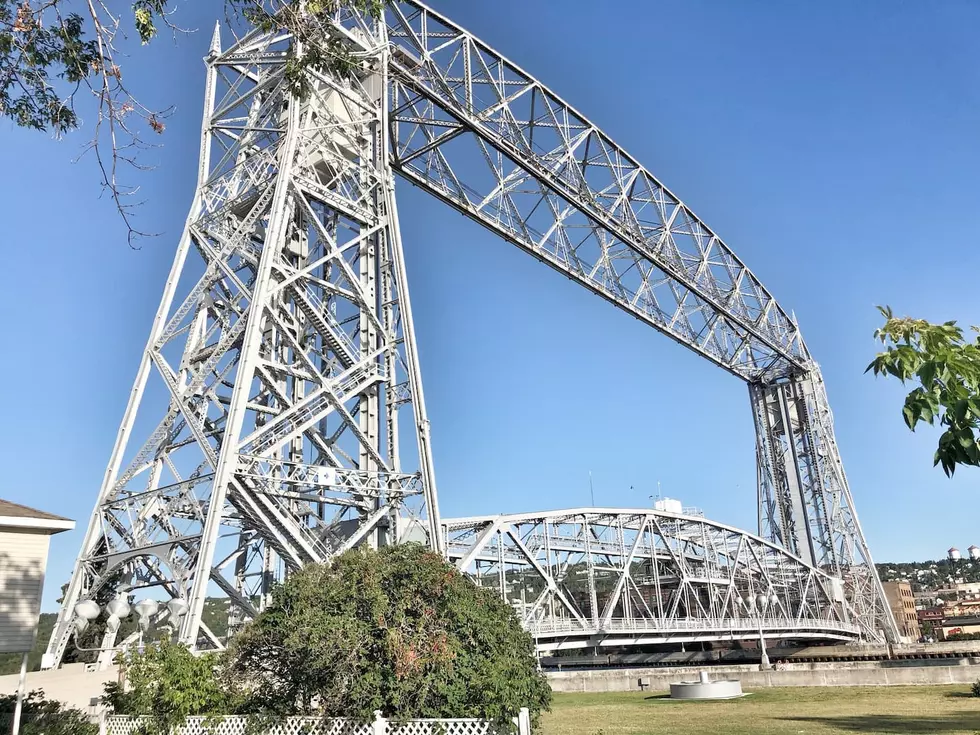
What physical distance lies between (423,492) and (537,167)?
1530 cm

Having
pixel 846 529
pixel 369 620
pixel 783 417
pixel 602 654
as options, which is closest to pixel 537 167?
pixel 369 620

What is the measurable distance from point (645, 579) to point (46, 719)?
51124mm

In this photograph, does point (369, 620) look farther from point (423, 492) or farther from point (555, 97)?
point (555, 97)

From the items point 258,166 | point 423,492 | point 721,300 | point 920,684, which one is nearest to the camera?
point 423,492

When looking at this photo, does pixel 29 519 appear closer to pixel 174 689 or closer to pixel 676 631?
pixel 174 689

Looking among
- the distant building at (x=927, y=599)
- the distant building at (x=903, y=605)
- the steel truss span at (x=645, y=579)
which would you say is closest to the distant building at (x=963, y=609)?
the distant building at (x=927, y=599)

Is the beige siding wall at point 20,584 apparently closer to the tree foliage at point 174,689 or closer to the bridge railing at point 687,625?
the tree foliage at point 174,689

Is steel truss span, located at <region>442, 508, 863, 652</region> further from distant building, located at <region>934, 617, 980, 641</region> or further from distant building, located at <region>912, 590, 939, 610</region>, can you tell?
distant building, located at <region>912, 590, 939, 610</region>

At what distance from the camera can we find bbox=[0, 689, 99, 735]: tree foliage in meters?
12.3

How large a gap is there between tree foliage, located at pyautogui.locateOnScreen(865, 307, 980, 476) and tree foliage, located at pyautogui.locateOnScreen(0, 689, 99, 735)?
44.7 ft

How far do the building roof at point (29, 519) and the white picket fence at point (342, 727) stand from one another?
5.45 metres

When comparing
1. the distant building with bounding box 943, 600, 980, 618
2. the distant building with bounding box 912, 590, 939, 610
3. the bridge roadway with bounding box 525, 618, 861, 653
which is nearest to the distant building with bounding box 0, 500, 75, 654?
the bridge roadway with bounding box 525, 618, 861, 653

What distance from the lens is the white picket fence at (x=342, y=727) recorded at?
9180 mm

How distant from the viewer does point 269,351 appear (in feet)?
67.8
